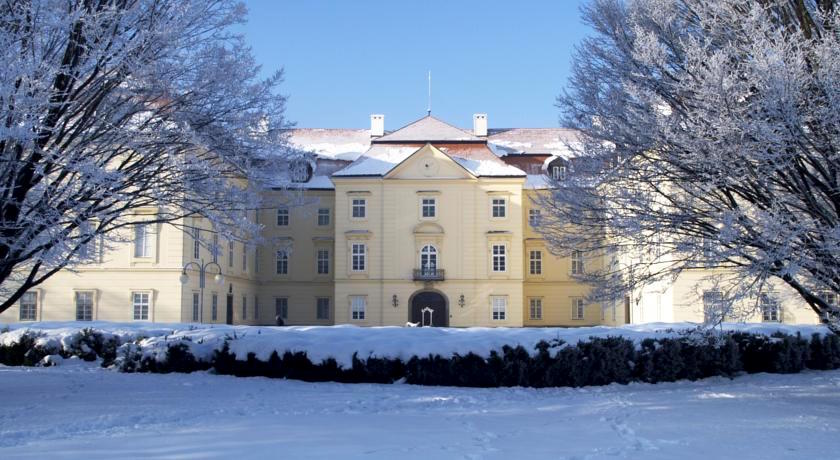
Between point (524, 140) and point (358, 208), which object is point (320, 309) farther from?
point (524, 140)

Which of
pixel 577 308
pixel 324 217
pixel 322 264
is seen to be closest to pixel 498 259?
pixel 577 308

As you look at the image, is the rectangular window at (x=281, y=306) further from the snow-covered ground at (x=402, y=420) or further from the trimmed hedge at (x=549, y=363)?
the snow-covered ground at (x=402, y=420)

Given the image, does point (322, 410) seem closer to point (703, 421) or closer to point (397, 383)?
point (397, 383)

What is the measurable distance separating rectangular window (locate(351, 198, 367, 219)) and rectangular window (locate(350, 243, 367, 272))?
144 centimetres

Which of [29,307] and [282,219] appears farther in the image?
[282,219]

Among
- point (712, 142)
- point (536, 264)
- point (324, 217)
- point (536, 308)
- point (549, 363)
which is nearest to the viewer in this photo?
point (712, 142)

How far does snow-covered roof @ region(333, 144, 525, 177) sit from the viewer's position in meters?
40.4

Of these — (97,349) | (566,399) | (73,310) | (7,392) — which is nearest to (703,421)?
(566,399)

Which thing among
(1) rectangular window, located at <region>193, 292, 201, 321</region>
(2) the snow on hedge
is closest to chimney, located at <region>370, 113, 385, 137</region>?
(1) rectangular window, located at <region>193, 292, 201, 321</region>

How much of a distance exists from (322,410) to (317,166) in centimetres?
3506

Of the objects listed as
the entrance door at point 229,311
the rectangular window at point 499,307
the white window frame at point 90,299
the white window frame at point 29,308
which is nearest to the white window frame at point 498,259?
the rectangular window at point 499,307

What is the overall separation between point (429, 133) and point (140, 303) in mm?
17167

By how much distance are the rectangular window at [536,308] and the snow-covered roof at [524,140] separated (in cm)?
798

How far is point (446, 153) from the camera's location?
40.7 meters
